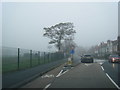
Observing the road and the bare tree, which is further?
the bare tree

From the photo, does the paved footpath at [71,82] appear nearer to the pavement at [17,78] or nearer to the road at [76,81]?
the road at [76,81]

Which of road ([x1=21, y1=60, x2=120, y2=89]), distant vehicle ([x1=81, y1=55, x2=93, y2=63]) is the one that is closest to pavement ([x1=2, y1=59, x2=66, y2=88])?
road ([x1=21, y1=60, x2=120, y2=89])

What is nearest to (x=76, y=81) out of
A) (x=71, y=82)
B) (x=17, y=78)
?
(x=71, y=82)

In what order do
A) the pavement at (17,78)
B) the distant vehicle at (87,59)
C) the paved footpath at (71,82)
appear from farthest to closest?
the distant vehicle at (87,59) < the paved footpath at (71,82) < the pavement at (17,78)

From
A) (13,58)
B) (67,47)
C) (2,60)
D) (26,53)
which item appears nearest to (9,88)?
(2,60)

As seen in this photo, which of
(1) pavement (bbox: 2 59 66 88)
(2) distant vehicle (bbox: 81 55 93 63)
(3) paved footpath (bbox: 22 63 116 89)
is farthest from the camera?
(2) distant vehicle (bbox: 81 55 93 63)

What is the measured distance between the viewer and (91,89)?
10.2m

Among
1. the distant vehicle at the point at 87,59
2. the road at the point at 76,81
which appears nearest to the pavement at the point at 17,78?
the road at the point at 76,81

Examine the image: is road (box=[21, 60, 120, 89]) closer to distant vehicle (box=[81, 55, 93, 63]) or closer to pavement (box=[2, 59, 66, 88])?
pavement (box=[2, 59, 66, 88])

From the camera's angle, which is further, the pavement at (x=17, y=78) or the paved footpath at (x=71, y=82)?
the paved footpath at (x=71, y=82)

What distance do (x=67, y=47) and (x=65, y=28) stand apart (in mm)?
15441

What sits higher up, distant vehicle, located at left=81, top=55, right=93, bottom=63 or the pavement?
the pavement

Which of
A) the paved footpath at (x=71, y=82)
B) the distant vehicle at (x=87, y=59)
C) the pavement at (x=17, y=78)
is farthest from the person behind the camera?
the distant vehicle at (x=87, y=59)

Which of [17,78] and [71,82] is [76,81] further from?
[17,78]
